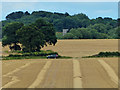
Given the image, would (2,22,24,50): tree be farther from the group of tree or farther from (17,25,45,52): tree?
(17,25,45,52): tree

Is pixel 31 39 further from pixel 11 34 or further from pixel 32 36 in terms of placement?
pixel 11 34

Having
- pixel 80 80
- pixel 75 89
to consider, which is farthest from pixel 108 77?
pixel 75 89

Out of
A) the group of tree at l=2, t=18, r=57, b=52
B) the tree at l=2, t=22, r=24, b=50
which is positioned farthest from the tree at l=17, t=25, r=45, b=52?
the tree at l=2, t=22, r=24, b=50

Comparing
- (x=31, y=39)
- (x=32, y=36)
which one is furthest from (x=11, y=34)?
(x=31, y=39)

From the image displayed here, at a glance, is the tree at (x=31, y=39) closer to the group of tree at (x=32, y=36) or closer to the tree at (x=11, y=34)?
the group of tree at (x=32, y=36)

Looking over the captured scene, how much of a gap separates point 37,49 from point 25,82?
44817 mm

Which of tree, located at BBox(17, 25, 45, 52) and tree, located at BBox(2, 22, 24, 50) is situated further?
tree, located at BBox(2, 22, 24, 50)

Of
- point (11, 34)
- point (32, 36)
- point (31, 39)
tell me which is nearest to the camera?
point (31, 39)

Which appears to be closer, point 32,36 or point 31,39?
point 31,39

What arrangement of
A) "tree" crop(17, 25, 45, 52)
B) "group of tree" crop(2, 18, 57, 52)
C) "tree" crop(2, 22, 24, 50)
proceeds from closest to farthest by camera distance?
"tree" crop(17, 25, 45, 52)
"group of tree" crop(2, 18, 57, 52)
"tree" crop(2, 22, 24, 50)

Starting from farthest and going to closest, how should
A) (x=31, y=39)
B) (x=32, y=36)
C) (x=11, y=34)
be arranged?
(x=11, y=34) < (x=32, y=36) < (x=31, y=39)

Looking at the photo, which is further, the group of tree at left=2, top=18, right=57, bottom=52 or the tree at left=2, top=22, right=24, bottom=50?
the tree at left=2, top=22, right=24, bottom=50

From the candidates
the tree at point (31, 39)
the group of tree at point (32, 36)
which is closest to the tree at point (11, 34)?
the group of tree at point (32, 36)

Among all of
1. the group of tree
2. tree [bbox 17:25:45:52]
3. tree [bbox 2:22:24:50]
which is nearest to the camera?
tree [bbox 17:25:45:52]
